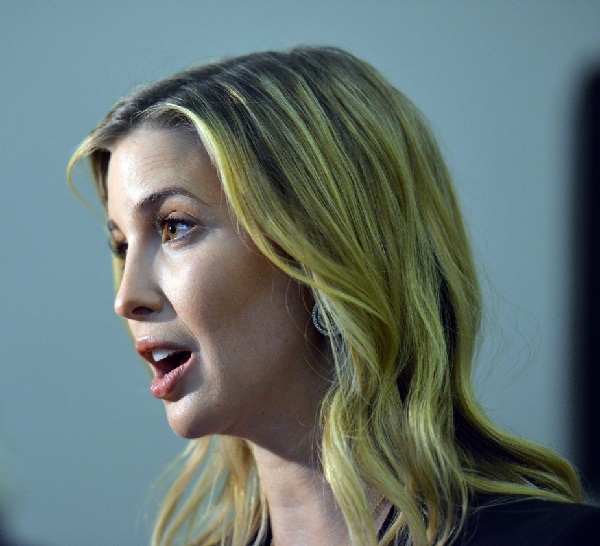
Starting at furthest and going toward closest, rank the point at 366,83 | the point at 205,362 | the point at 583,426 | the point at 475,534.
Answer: the point at 583,426 → the point at 366,83 → the point at 205,362 → the point at 475,534

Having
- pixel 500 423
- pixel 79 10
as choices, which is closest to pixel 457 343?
pixel 500 423

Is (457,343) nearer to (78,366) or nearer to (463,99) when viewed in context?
(463,99)

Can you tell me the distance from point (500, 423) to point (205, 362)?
0.75 m

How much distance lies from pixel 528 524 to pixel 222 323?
758 mm

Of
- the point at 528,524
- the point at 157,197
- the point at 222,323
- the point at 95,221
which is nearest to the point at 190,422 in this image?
the point at 222,323

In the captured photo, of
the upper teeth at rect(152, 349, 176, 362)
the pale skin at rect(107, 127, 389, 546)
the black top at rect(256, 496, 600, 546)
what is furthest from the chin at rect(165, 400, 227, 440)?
the black top at rect(256, 496, 600, 546)

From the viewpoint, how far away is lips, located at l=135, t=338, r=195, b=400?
2168mm

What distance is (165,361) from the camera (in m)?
2.23

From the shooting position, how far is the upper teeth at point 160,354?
2197 millimetres

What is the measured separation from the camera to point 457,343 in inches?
88.4

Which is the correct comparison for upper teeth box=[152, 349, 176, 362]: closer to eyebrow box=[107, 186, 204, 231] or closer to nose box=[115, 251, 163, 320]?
nose box=[115, 251, 163, 320]

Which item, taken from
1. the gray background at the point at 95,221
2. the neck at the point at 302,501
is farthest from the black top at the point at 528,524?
the gray background at the point at 95,221

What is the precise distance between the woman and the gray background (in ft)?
5.02

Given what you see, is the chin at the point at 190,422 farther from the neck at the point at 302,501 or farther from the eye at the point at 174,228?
the eye at the point at 174,228
